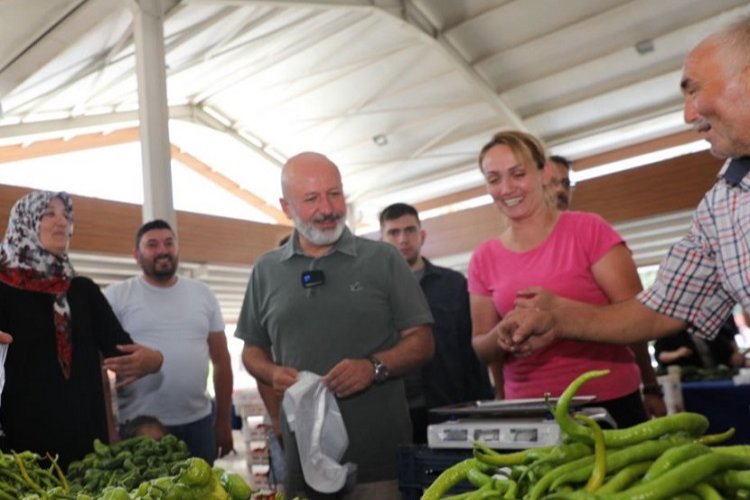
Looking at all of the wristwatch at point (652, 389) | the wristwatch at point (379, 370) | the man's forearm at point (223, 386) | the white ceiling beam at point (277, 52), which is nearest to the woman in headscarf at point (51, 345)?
the wristwatch at point (379, 370)

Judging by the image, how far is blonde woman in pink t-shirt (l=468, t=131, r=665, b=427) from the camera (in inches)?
87.4

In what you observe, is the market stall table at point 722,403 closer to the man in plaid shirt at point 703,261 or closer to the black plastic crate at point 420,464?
the man in plaid shirt at point 703,261

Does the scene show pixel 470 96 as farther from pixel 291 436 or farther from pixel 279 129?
pixel 291 436

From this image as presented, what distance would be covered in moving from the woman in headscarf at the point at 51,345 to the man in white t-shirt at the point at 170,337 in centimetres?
102

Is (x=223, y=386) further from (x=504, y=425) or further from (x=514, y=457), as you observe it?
(x=514, y=457)

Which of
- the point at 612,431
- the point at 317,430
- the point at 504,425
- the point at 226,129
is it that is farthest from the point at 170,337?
the point at 226,129

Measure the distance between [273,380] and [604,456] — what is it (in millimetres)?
1659

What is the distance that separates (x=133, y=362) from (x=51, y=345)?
0.84 feet

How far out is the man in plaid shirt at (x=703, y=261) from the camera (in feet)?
4.94

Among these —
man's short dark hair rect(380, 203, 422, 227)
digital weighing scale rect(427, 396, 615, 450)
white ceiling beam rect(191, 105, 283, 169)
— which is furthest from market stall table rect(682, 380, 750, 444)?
white ceiling beam rect(191, 105, 283, 169)

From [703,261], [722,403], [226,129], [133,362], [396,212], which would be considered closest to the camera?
[703,261]

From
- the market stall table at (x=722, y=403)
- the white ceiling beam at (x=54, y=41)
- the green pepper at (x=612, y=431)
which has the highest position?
the white ceiling beam at (x=54, y=41)

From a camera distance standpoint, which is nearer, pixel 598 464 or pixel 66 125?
pixel 598 464

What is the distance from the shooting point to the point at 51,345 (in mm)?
2553
